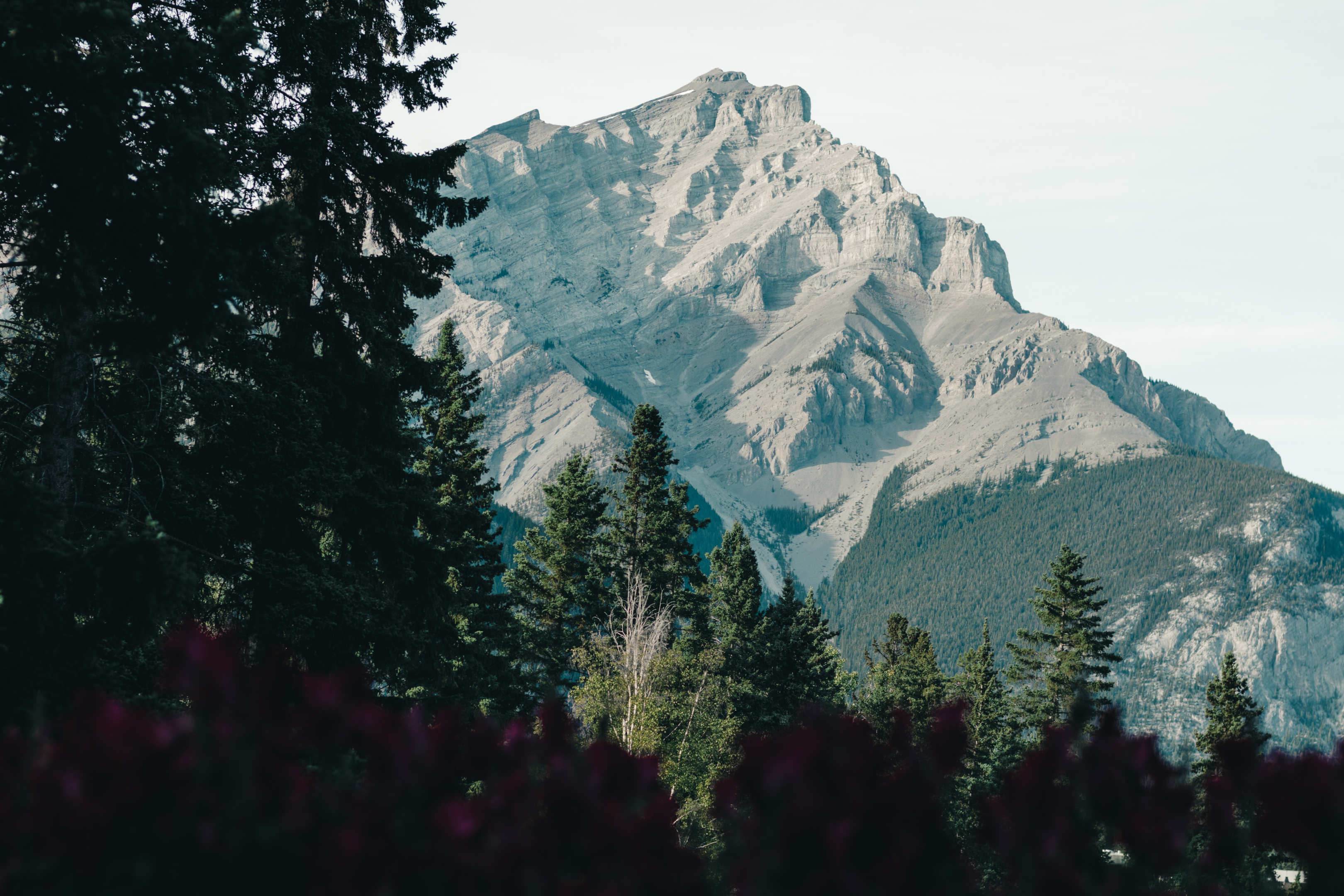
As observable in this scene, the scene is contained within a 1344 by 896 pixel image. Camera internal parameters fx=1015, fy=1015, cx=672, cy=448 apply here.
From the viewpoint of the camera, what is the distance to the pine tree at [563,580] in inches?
1726

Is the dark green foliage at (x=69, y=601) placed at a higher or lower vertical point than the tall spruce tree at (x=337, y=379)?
lower

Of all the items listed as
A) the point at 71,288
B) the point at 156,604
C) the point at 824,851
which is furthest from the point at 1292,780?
the point at 71,288

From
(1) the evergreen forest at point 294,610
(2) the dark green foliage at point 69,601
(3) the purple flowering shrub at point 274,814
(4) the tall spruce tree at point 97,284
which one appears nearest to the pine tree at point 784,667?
(1) the evergreen forest at point 294,610

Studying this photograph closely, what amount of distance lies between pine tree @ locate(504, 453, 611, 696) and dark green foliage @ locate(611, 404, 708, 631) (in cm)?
174

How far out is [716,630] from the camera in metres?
54.4

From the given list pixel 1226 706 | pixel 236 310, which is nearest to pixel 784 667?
pixel 1226 706

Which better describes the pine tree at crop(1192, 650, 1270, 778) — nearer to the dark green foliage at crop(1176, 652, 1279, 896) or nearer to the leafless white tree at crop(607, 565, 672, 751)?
the leafless white tree at crop(607, 565, 672, 751)

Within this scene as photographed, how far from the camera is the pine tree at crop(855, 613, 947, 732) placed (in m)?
59.8

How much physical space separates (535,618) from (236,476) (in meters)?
31.0

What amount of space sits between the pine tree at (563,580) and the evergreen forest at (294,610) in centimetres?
2110

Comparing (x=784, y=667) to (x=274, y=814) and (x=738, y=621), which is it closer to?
(x=738, y=621)

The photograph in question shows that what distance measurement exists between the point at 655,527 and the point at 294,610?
3425 centimetres

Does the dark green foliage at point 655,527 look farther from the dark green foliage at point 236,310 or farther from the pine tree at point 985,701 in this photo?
the dark green foliage at point 236,310

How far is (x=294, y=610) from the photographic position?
14.3 meters
